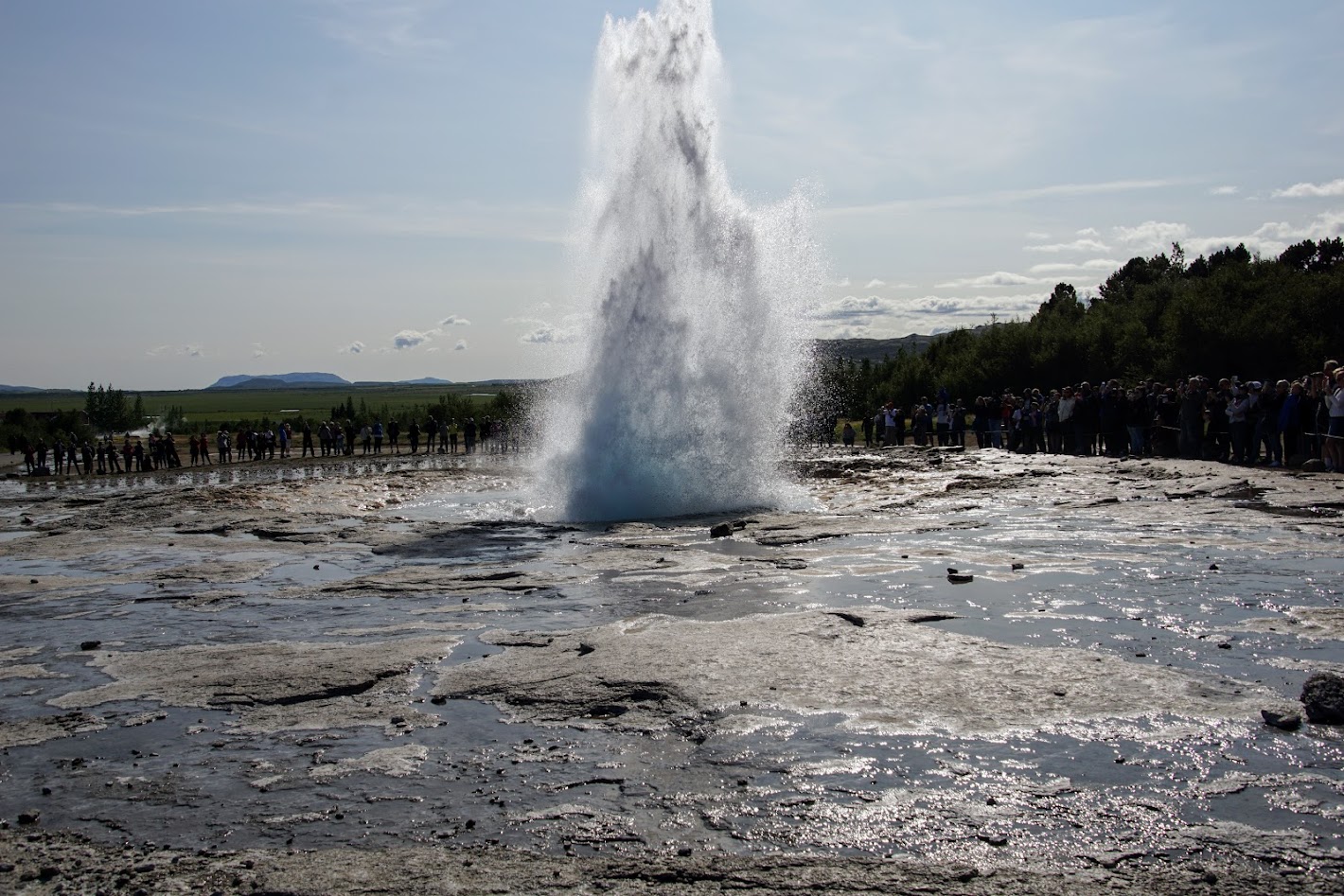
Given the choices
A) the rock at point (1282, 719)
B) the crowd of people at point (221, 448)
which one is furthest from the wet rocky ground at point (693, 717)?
the crowd of people at point (221, 448)

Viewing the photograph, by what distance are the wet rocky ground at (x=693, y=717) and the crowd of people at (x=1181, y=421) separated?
15.0ft

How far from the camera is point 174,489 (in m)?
30.2

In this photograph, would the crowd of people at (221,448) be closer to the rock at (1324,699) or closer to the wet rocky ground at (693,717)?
the wet rocky ground at (693,717)

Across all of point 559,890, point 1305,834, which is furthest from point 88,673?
point 1305,834

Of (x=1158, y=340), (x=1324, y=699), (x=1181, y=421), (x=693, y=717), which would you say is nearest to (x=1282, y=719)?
(x=1324, y=699)

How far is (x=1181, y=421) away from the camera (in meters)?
23.9

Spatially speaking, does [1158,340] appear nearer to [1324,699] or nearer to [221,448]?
[221,448]

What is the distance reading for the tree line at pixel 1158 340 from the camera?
127ft

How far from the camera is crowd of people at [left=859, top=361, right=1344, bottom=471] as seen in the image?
20.0 metres

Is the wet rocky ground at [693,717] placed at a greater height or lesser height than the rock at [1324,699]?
lesser

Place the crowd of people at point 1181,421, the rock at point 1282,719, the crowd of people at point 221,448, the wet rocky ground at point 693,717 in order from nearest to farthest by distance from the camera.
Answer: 1. the wet rocky ground at point 693,717
2. the rock at point 1282,719
3. the crowd of people at point 1181,421
4. the crowd of people at point 221,448

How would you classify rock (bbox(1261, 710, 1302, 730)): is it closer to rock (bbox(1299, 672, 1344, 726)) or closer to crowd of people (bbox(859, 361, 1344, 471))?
rock (bbox(1299, 672, 1344, 726))

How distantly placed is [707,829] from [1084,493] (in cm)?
1663

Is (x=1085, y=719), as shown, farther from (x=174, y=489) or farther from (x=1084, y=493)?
(x=174, y=489)
